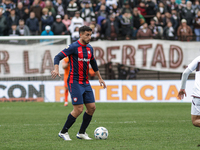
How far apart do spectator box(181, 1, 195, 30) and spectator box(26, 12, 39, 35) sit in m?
8.08

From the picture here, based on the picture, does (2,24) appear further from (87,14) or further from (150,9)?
(150,9)

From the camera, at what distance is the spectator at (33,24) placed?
20109mm

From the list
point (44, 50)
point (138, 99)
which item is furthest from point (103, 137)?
point (44, 50)

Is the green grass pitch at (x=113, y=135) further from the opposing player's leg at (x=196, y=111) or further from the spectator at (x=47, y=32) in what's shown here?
the spectator at (x=47, y=32)

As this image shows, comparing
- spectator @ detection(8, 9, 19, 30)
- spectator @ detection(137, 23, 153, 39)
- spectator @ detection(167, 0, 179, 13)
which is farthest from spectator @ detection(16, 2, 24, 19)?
spectator @ detection(167, 0, 179, 13)

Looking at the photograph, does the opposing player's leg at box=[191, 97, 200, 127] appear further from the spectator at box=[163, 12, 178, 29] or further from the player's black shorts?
the spectator at box=[163, 12, 178, 29]

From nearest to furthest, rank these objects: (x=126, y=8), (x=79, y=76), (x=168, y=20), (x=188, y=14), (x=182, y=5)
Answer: (x=79, y=76)
(x=126, y=8)
(x=168, y=20)
(x=188, y=14)
(x=182, y=5)

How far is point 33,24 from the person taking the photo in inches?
793

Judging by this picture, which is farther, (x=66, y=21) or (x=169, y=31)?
(x=66, y=21)

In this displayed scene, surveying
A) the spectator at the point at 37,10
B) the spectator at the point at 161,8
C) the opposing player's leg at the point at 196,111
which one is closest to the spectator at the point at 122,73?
the spectator at the point at 161,8

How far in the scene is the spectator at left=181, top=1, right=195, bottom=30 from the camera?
2130 cm

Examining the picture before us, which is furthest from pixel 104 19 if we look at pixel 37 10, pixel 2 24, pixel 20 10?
pixel 2 24

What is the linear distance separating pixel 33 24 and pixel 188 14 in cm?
848

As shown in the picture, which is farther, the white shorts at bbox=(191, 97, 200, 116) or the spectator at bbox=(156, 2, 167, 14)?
the spectator at bbox=(156, 2, 167, 14)
